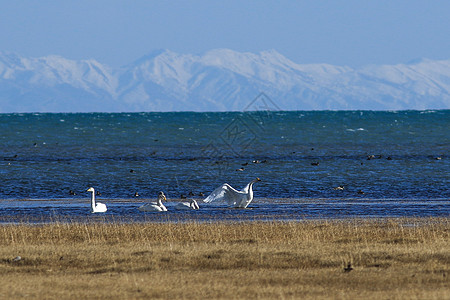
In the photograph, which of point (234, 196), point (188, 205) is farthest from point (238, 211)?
point (188, 205)

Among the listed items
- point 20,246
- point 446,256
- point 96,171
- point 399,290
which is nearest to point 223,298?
point 399,290

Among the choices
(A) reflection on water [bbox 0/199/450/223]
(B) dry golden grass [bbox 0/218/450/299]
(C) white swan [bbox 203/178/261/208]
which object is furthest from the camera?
(C) white swan [bbox 203/178/261/208]

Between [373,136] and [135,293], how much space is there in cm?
7787

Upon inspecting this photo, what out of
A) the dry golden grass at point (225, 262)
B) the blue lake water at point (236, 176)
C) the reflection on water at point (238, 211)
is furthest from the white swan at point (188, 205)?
the dry golden grass at point (225, 262)

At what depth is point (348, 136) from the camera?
88.6 m

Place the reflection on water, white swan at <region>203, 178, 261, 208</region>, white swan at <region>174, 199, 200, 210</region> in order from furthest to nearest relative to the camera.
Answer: white swan at <region>174, 199, 200, 210</region> → white swan at <region>203, 178, 261, 208</region> → the reflection on water

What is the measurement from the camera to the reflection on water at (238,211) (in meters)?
24.0

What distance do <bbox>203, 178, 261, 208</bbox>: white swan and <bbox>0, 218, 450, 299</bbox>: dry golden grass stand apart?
20.2ft

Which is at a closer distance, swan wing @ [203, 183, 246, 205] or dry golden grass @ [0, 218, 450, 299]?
dry golden grass @ [0, 218, 450, 299]

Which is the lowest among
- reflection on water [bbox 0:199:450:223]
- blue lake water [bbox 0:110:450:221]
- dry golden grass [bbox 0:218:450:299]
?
dry golden grass [bbox 0:218:450:299]

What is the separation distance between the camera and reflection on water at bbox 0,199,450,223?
24.0m

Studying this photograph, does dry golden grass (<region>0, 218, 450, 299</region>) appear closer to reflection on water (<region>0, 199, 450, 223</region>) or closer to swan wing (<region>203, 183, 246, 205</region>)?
reflection on water (<region>0, 199, 450, 223</region>)

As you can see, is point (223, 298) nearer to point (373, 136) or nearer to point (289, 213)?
point (289, 213)

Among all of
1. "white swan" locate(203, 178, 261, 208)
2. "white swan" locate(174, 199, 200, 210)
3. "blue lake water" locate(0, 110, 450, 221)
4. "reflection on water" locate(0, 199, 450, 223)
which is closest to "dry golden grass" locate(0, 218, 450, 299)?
"reflection on water" locate(0, 199, 450, 223)
